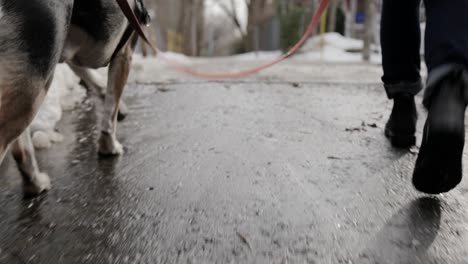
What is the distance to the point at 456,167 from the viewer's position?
1.99 meters

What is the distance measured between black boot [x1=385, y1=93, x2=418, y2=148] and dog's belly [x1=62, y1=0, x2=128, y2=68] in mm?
1601

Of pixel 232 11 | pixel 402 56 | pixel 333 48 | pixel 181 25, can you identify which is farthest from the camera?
pixel 232 11

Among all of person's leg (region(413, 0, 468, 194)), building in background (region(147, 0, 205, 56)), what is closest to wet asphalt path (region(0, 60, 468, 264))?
person's leg (region(413, 0, 468, 194))

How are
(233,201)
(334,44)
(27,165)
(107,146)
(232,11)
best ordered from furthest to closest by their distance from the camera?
(232,11)
(334,44)
(107,146)
(27,165)
(233,201)

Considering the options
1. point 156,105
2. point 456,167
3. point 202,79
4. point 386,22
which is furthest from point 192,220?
point 202,79

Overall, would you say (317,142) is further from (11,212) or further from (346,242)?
(11,212)

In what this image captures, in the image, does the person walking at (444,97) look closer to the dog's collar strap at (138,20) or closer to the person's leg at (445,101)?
the person's leg at (445,101)

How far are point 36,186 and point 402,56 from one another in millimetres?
2033

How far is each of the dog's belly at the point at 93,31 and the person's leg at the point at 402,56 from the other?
1.44 meters

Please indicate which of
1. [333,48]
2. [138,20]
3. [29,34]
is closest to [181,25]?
[333,48]

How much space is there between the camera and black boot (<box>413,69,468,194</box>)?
1.94 m

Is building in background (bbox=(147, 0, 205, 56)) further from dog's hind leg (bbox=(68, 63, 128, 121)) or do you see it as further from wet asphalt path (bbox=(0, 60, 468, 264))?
wet asphalt path (bbox=(0, 60, 468, 264))

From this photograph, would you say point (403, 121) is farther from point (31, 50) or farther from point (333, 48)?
point (333, 48)

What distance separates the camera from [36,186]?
2363 millimetres
